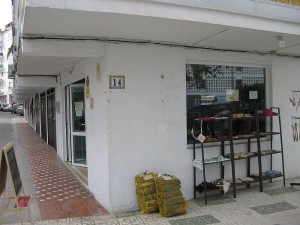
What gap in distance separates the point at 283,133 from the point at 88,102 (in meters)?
4.20

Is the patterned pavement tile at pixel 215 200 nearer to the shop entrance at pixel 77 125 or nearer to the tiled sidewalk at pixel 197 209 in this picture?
the tiled sidewalk at pixel 197 209

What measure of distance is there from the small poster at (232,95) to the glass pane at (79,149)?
3.85m

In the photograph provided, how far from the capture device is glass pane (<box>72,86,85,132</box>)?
8.33 meters

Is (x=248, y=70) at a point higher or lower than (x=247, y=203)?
higher

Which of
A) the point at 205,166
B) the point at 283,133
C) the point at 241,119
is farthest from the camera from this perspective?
the point at 283,133

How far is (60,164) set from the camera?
9.11 meters

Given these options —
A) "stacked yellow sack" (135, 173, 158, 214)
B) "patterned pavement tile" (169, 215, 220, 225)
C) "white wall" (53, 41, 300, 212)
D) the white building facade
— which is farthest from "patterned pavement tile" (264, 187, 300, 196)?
"stacked yellow sack" (135, 173, 158, 214)

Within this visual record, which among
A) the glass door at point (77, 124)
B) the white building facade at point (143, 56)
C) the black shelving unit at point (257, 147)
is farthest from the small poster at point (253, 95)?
the glass door at point (77, 124)

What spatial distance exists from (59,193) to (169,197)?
2496mm

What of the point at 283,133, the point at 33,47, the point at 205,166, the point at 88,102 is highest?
the point at 33,47

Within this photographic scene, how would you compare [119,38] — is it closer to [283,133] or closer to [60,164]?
[283,133]

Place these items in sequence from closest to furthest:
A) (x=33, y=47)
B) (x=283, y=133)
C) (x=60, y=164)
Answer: (x=33, y=47), (x=283, y=133), (x=60, y=164)

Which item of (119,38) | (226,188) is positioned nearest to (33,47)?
Result: (119,38)

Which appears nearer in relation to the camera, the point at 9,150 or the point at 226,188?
the point at 9,150
